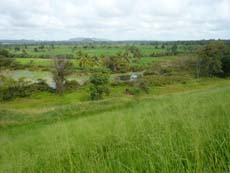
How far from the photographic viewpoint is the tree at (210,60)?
56.3m

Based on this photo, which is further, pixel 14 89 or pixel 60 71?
pixel 60 71

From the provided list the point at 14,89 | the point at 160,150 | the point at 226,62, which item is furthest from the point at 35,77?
the point at 160,150

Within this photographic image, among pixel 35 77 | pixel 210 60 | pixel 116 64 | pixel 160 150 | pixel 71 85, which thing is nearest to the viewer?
pixel 160 150

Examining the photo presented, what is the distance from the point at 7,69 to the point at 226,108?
52705mm

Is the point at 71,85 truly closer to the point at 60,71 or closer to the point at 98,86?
the point at 60,71

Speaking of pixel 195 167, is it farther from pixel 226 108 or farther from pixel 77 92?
pixel 77 92

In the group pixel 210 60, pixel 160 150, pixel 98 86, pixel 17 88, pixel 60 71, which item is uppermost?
pixel 160 150

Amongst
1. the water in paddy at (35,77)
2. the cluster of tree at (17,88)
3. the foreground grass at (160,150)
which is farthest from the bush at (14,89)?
the foreground grass at (160,150)

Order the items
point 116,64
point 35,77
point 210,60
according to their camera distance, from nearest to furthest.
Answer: point 210,60, point 35,77, point 116,64

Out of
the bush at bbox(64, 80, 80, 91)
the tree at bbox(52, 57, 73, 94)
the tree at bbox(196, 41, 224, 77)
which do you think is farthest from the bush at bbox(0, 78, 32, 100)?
the tree at bbox(196, 41, 224, 77)

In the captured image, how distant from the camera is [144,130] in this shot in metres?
3.11

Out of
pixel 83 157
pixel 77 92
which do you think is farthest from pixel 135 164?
pixel 77 92

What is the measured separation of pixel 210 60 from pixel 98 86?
89.7 ft

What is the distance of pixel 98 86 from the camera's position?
43406mm
